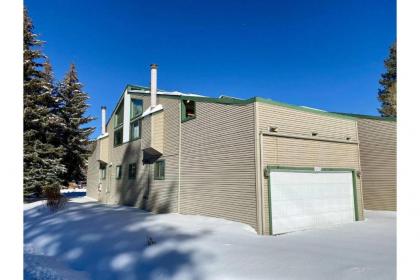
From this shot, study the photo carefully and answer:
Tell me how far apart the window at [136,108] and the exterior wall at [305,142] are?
10.6m

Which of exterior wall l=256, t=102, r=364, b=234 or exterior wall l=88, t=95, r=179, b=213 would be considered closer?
exterior wall l=256, t=102, r=364, b=234

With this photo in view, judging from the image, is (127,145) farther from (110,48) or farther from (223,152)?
(223,152)

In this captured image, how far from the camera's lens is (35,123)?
76.3ft

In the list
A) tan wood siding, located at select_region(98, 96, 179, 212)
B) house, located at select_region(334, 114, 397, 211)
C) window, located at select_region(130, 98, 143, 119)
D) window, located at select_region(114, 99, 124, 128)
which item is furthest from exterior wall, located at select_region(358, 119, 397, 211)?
window, located at select_region(114, 99, 124, 128)

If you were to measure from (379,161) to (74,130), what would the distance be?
26.7 m

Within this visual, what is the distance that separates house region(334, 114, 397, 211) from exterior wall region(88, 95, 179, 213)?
10370mm

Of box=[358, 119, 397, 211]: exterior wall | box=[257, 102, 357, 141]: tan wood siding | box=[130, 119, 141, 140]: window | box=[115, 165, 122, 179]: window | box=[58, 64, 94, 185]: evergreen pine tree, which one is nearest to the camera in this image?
box=[257, 102, 357, 141]: tan wood siding

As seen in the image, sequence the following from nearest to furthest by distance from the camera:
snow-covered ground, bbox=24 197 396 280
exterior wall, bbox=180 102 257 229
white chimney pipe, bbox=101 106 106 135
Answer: snow-covered ground, bbox=24 197 396 280 < exterior wall, bbox=180 102 257 229 < white chimney pipe, bbox=101 106 106 135

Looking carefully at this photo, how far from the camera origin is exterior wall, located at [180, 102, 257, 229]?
36.7 feet

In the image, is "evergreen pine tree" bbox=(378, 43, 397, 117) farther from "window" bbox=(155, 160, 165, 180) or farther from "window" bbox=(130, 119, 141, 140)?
"window" bbox=(155, 160, 165, 180)

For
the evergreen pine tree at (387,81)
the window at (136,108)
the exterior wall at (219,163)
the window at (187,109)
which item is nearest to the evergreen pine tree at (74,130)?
the window at (136,108)

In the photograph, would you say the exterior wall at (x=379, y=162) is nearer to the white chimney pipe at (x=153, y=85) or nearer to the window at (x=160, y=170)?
the window at (x=160, y=170)

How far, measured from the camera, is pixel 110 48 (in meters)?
24.3

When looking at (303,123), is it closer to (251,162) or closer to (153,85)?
(251,162)
